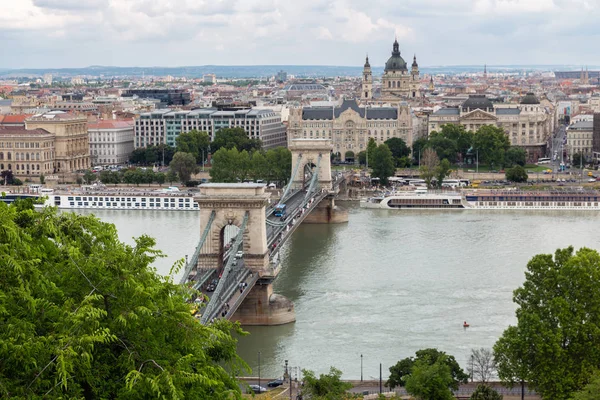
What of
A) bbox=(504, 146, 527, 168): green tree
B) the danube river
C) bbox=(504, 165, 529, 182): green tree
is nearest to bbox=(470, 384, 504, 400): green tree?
the danube river

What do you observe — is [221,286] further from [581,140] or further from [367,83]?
[367,83]

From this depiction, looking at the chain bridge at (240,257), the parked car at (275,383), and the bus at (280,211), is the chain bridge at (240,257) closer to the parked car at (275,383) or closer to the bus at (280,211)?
the parked car at (275,383)

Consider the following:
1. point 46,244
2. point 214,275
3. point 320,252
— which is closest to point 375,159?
point 320,252

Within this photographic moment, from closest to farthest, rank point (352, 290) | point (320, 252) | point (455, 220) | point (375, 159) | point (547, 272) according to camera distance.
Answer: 1. point (547, 272)
2. point (352, 290)
3. point (320, 252)
4. point (455, 220)
5. point (375, 159)

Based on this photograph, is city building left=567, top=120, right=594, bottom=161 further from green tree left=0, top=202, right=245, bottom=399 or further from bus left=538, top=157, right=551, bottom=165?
green tree left=0, top=202, right=245, bottom=399

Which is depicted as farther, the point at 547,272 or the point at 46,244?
the point at 547,272

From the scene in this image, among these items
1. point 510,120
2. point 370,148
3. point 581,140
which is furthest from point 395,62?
point 370,148

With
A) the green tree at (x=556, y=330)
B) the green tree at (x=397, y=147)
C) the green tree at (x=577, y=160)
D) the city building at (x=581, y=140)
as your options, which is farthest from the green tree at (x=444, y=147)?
the green tree at (x=556, y=330)

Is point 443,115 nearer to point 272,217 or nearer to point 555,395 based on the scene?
point 272,217
